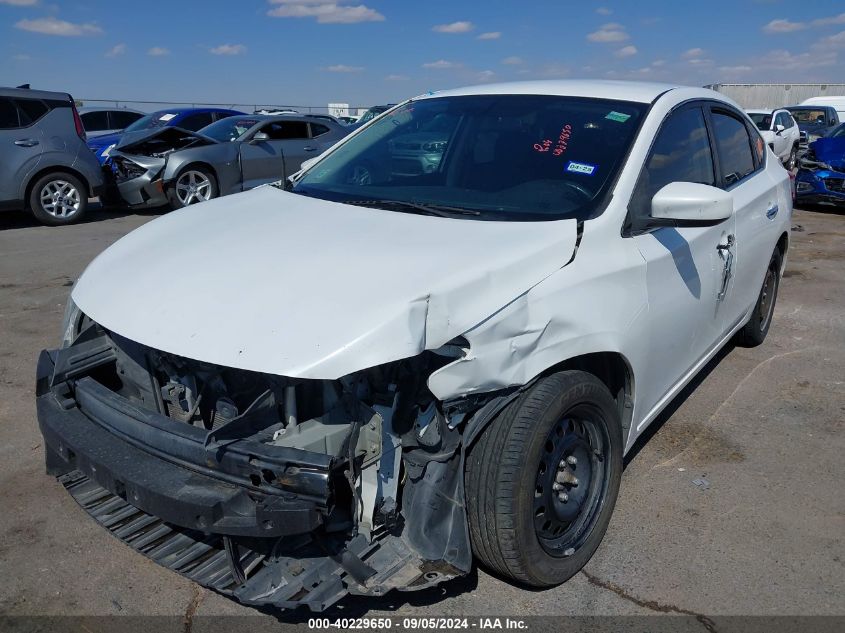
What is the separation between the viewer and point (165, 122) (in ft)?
44.9

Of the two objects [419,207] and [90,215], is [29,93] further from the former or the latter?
[419,207]

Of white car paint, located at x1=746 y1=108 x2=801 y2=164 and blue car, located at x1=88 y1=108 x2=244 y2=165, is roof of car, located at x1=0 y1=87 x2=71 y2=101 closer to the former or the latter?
blue car, located at x1=88 y1=108 x2=244 y2=165

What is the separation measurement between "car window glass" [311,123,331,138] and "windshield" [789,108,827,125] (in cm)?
1548

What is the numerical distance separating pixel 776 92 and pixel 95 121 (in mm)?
33238

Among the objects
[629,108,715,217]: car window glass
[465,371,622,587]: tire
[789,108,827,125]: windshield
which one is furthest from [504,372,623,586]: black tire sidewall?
[789,108,827,125]: windshield

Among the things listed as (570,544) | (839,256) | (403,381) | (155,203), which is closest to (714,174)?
(570,544)

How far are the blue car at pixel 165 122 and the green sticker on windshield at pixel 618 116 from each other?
37.3 feet

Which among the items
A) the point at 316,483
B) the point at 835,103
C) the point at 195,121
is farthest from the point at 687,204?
the point at 835,103

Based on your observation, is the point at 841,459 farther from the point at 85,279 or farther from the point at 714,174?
the point at 85,279

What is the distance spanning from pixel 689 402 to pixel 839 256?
532 cm

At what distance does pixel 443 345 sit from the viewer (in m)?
2.20

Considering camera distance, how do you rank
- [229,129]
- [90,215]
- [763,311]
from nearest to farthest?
[763,311]
[90,215]
[229,129]

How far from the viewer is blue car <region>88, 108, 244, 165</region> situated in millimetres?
13445

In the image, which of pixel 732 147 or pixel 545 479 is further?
pixel 732 147
